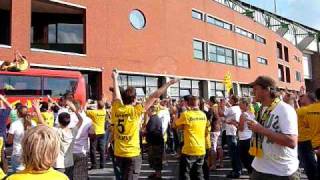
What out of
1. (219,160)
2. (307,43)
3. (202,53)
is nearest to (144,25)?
(202,53)

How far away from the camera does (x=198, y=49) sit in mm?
38750

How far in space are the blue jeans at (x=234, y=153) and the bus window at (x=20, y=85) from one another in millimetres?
11382

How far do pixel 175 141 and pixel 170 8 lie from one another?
21053 mm

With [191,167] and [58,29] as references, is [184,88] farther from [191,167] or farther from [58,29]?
[191,167]

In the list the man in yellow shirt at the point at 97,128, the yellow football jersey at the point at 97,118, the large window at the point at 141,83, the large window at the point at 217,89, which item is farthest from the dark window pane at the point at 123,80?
the yellow football jersey at the point at 97,118

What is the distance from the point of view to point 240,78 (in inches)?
1799

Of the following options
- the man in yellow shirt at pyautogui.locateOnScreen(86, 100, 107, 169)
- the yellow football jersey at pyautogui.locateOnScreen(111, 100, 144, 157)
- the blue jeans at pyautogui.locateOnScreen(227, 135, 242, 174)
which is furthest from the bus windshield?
the yellow football jersey at pyautogui.locateOnScreen(111, 100, 144, 157)

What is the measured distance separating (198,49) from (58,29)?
13862 mm

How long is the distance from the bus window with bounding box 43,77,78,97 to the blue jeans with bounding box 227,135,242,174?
1165cm

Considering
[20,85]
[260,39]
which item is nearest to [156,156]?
[20,85]

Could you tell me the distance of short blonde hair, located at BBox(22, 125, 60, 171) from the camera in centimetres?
274

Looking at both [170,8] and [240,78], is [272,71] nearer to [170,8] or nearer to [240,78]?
[240,78]

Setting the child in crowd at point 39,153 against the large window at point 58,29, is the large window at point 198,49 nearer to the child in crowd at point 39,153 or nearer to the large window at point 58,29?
the large window at point 58,29

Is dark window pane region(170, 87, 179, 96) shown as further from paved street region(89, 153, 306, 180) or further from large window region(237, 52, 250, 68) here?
paved street region(89, 153, 306, 180)
